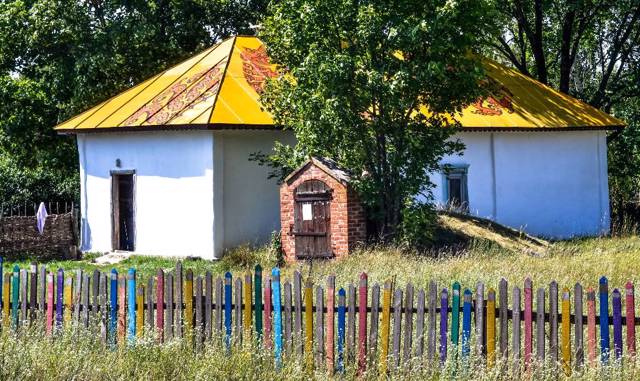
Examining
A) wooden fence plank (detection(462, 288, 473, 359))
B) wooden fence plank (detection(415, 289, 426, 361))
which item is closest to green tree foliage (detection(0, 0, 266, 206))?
wooden fence plank (detection(415, 289, 426, 361))

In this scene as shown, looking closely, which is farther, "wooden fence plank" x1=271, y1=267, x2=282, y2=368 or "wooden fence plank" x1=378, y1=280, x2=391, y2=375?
"wooden fence plank" x1=271, y1=267, x2=282, y2=368

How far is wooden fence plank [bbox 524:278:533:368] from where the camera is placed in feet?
30.2

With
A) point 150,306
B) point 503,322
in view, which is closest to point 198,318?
point 150,306

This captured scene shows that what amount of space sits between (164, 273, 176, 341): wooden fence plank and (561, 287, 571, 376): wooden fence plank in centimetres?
387

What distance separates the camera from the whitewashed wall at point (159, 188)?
22391 mm

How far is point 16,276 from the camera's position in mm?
11500

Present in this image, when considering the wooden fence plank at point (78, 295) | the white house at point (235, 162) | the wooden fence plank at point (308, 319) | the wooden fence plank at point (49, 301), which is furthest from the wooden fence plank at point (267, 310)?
the white house at point (235, 162)

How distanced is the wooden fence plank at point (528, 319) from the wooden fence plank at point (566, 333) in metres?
0.29

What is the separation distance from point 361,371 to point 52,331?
3.44 m

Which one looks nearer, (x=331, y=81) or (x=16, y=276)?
(x=16, y=276)

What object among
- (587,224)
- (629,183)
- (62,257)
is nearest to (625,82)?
(629,183)

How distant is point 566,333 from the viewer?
364 inches

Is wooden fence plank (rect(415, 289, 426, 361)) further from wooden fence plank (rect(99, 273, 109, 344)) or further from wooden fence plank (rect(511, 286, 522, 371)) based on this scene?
wooden fence plank (rect(99, 273, 109, 344))

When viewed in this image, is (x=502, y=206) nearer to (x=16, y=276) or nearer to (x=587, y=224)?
(x=587, y=224)
